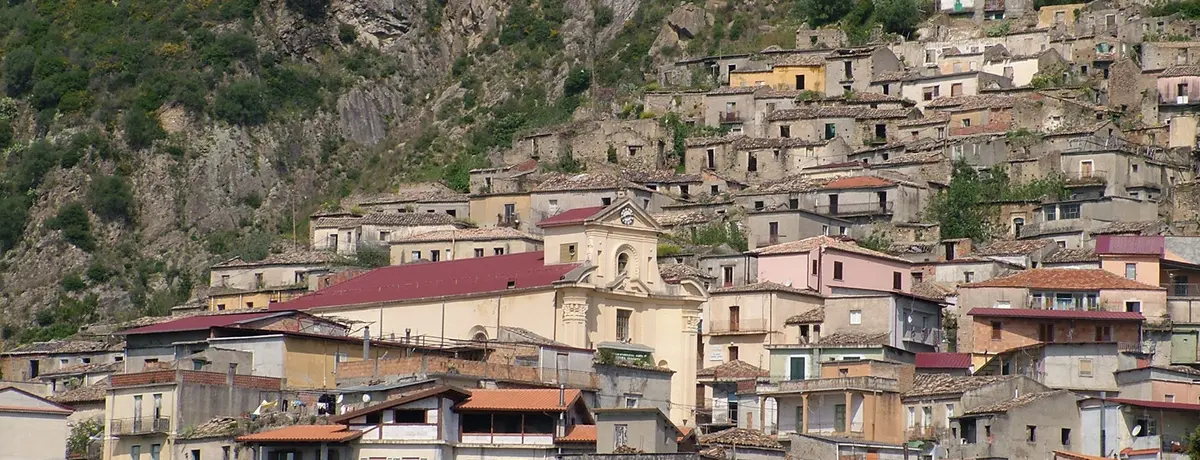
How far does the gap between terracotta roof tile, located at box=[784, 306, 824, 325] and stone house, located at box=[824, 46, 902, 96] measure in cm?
3492

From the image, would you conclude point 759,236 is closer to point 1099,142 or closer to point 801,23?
point 1099,142

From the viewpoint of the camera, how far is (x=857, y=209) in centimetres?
10644

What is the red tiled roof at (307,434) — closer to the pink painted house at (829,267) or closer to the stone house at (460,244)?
the pink painted house at (829,267)

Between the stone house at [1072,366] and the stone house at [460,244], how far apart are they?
90.0 feet

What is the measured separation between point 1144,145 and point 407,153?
147ft

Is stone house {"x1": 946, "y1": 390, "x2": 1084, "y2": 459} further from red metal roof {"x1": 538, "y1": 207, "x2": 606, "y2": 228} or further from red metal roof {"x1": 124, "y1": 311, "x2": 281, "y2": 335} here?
red metal roof {"x1": 124, "y1": 311, "x2": 281, "y2": 335}

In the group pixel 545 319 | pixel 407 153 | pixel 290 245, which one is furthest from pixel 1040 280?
pixel 407 153

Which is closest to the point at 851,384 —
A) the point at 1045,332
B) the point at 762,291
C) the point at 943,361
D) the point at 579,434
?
the point at 943,361

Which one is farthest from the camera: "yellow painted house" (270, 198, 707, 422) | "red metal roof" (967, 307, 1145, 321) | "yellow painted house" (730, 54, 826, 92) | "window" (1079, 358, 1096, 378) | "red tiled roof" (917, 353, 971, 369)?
"yellow painted house" (730, 54, 826, 92)

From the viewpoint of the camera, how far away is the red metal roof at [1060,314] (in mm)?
81938

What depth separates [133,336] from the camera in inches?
3142

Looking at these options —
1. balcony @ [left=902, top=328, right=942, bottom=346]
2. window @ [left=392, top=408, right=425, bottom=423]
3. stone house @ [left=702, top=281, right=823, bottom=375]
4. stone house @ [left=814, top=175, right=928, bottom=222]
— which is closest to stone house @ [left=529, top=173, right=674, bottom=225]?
stone house @ [left=814, top=175, right=928, bottom=222]

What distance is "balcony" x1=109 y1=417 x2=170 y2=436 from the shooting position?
70250 millimetres

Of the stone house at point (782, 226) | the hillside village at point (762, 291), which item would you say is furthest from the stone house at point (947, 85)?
the stone house at point (782, 226)
